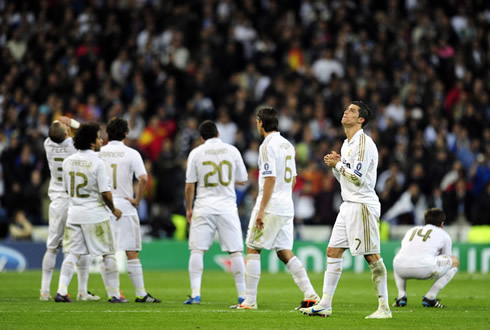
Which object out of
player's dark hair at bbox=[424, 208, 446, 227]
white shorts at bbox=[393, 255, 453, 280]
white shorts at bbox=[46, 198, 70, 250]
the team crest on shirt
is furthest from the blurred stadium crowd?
the team crest on shirt

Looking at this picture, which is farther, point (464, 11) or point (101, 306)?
point (464, 11)

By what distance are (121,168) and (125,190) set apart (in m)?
0.33

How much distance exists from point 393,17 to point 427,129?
16.3ft

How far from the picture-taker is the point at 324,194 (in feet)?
75.6

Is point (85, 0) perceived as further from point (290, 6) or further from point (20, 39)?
point (290, 6)

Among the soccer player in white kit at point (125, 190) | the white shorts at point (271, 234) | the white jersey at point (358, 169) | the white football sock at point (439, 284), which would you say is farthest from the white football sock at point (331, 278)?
the soccer player in white kit at point (125, 190)

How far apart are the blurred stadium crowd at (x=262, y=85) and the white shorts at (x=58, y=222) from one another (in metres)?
9.29

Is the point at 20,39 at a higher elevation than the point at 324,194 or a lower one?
higher

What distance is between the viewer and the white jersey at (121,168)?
44.3 ft

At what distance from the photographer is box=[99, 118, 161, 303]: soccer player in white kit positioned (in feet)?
44.1

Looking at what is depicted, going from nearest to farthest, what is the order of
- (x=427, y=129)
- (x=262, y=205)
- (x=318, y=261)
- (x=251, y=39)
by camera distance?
(x=262, y=205)
(x=318, y=261)
(x=427, y=129)
(x=251, y=39)

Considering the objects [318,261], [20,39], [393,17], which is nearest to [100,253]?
[318,261]

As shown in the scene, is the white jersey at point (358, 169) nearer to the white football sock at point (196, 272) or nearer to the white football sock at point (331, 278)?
the white football sock at point (331, 278)

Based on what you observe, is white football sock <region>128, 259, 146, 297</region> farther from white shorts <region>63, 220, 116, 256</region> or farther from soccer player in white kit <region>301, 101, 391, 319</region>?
soccer player in white kit <region>301, 101, 391, 319</region>
